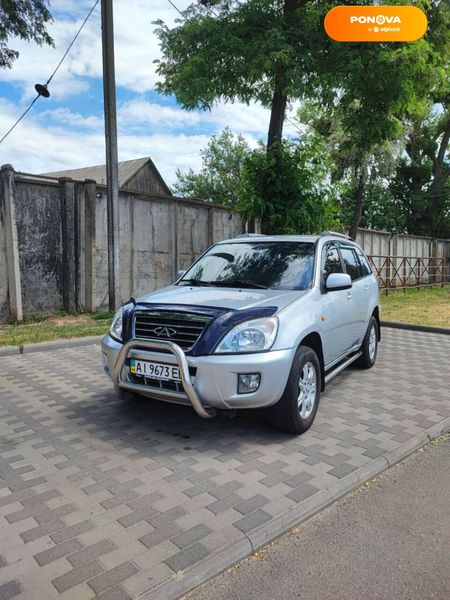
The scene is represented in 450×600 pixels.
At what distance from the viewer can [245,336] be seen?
146 inches

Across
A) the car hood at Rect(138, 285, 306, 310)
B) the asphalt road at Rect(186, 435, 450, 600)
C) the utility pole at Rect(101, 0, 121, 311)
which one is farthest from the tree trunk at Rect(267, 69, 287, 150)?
the asphalt road at Rect(186, 435, 450, 600)

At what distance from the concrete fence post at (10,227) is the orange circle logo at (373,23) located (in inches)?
276

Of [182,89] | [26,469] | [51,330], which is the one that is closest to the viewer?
[26,469]

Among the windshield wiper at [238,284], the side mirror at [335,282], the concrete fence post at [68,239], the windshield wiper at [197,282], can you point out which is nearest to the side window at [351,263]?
the side mirror at [335,282]

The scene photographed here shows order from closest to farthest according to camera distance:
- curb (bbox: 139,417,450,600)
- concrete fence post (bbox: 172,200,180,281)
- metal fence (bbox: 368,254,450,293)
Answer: curb (bbox: 139,417,450,600) → concrete fence post (bbox: 172,200,180,281) → metal fence (bbox: 368,254,450,293)

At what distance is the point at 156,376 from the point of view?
150 inches

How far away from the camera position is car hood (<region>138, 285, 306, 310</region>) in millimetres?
3978

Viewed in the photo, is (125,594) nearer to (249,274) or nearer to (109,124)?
(249,274)

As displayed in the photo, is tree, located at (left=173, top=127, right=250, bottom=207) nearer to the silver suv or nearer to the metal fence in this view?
the metal fence

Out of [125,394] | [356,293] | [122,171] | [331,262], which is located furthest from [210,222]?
[122,171]

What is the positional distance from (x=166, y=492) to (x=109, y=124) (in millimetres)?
8398

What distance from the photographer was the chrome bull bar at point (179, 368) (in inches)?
140

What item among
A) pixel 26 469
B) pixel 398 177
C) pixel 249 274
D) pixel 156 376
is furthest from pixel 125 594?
pixel 398 177

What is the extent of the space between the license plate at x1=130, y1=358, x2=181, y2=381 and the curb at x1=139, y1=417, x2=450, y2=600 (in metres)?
1.34
